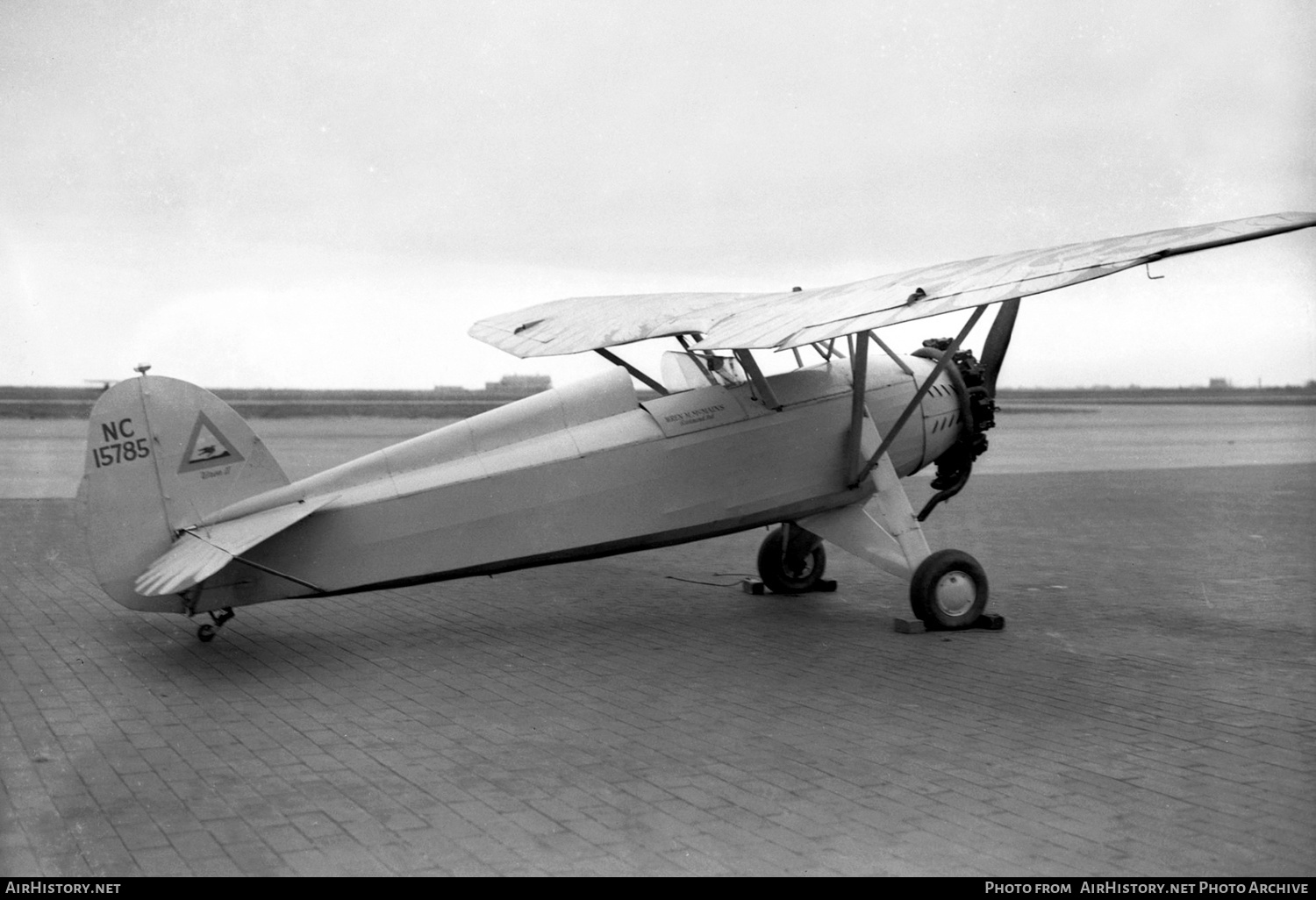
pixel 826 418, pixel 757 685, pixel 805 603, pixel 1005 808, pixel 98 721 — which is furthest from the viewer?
pixel 805 603

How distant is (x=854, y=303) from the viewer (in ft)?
26.8

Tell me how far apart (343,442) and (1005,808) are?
2772 cm

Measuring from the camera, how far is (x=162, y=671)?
294 inches

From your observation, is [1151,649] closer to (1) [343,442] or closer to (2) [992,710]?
(2) [992,710]

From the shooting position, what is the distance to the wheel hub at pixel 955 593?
8.82 m

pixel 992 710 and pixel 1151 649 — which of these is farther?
pixel 1151 649

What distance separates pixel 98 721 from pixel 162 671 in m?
1.19

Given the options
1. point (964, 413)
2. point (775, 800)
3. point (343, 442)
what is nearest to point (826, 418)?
point (964, 413)

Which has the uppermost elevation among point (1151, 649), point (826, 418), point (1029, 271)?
point (1029, 271)

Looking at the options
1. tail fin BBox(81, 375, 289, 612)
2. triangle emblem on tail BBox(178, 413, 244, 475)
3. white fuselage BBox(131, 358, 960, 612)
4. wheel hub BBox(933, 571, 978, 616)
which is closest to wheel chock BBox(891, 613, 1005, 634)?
wheel hub BBox(933, 571, 978, 616)

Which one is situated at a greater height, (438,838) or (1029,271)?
(1029,271)

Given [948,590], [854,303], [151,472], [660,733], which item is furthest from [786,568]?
[151,472]

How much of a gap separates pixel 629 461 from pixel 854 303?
6.74 ft

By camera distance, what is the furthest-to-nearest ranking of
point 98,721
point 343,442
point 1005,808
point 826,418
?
point 343,442
point 826,418
point 98,721
point 1005,808
